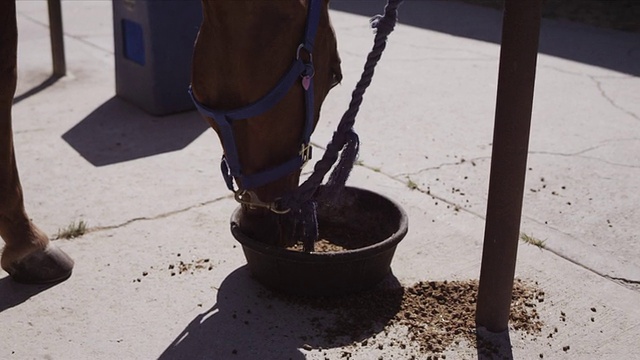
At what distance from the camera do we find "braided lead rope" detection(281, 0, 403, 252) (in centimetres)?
235

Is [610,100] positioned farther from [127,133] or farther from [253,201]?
[253,201]

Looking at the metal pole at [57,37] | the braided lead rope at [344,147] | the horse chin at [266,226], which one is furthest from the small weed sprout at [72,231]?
the metal pole at [57,37]

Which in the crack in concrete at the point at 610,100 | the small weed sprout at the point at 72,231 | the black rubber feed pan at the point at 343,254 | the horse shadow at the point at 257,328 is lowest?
the small weed sprout at the point at 72,231

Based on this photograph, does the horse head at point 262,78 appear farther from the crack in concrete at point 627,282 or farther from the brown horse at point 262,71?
the crack in concrete at point 627,282

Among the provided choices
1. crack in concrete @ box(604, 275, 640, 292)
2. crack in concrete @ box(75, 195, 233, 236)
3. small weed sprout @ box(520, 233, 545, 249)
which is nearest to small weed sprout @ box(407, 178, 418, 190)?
small weed sprout @ box(520, 233, 545, 249)

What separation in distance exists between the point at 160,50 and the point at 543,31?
383 cm

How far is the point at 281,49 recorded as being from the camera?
207 cm

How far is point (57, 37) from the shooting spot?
18.8 ft

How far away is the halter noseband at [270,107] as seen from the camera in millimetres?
2090

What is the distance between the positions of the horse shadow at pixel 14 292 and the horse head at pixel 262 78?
106 centimetres

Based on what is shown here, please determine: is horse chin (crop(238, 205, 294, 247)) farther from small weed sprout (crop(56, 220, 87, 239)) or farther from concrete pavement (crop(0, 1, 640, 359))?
small weed sprout (crop(56, 220, 87, 239))

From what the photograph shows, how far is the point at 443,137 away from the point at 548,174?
71cm

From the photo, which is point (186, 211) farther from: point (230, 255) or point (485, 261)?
point (485, 261)

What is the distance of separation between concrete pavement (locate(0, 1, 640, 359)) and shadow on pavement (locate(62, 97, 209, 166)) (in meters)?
0.02
